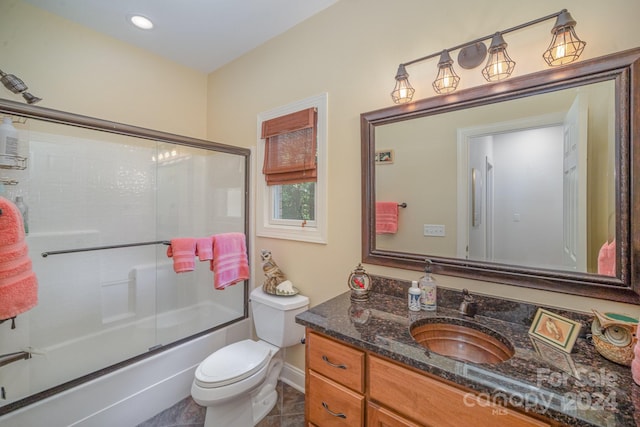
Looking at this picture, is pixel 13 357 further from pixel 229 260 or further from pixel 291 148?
pixel 291 148

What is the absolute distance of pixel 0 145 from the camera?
4.89ft

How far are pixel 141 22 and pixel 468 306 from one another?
272 centimetres

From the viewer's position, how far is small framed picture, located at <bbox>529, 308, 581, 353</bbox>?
93cm

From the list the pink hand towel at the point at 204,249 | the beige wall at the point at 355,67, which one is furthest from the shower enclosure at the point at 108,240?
the beige wall at the point at 355,67

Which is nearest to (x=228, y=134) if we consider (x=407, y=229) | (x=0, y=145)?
(x=0, y=145)

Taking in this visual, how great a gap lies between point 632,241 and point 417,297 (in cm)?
77

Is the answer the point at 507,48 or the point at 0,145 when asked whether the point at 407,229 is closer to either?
the point at 507,48

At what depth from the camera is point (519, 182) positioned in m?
1.16

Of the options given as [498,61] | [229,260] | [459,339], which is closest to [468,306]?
[459,339]

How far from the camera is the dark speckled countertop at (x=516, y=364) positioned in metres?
0.68

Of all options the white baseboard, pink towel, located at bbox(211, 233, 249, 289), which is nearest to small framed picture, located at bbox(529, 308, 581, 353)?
the white baseboard

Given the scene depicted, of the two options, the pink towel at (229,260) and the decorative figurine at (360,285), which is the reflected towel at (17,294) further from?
the decorative figurine at (360,285)

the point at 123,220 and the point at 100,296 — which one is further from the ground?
the point at 123,220

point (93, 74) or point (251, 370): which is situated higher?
point (93, 74)
